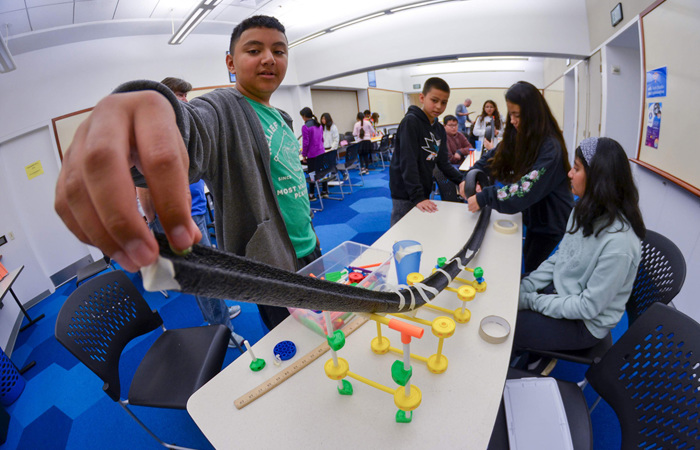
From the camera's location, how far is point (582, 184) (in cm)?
133

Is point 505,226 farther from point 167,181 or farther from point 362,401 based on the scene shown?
point 167,181

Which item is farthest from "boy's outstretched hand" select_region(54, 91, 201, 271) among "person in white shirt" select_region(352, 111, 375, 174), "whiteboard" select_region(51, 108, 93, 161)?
"person in white shirt" select_region(352, 111, 375, 174)

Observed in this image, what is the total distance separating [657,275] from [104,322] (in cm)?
265

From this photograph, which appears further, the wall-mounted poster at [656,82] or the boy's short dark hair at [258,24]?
the wall-mounted poster at [656,82]

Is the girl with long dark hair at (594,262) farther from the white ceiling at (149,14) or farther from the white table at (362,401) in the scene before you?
the white ceiling at (149,14)

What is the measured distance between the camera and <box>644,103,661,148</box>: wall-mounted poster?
2355 mm

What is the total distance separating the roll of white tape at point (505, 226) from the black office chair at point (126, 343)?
1.71 m

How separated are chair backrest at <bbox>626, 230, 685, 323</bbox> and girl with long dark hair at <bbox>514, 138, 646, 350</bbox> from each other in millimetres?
125

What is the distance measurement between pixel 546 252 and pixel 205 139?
2109 mm

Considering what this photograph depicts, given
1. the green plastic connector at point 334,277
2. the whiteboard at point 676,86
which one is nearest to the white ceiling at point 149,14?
the whiteboard at point 676,86

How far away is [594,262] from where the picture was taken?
3.97 feet

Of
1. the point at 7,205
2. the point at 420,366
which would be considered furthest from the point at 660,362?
the point at 7,205

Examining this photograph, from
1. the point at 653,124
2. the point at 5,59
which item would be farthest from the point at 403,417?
the point at 5,59

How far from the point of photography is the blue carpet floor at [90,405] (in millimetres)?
1657
